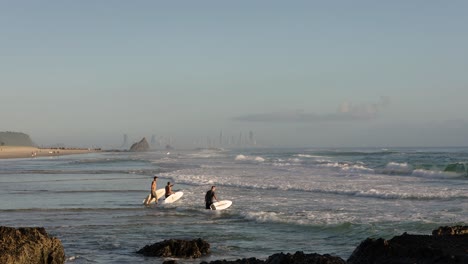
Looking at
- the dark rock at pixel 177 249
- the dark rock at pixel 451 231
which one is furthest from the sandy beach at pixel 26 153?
the dark rock at pixel 451 231

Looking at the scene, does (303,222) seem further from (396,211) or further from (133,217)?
(133,217)

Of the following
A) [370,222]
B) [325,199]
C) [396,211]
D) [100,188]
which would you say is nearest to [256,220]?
[370,222]

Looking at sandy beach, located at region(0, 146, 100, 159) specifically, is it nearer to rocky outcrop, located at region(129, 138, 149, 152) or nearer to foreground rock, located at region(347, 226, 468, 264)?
rocky outcrop, located at region(129, 138, 149, 152)

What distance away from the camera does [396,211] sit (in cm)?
2047

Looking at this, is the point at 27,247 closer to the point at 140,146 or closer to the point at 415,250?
the point at 415,250

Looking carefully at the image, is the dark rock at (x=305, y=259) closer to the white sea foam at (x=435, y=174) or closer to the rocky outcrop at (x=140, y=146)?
the white sea foam at (x=435, y=174)

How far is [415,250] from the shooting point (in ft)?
28.8

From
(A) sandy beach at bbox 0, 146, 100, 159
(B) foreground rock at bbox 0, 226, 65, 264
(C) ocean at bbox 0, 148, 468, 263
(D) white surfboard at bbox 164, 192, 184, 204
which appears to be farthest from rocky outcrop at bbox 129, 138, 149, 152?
(B) foreground rock at bbox 0, 226, 65, 264

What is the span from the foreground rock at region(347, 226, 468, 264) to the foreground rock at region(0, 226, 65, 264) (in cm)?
491

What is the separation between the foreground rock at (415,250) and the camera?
8.48m

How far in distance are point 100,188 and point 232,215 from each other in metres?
13.8

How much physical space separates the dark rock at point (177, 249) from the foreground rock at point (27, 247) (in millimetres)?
2517

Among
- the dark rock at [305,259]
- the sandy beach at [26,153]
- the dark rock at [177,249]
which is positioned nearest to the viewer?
the dark rock at [305,259]

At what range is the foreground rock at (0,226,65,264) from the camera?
30.9ft
